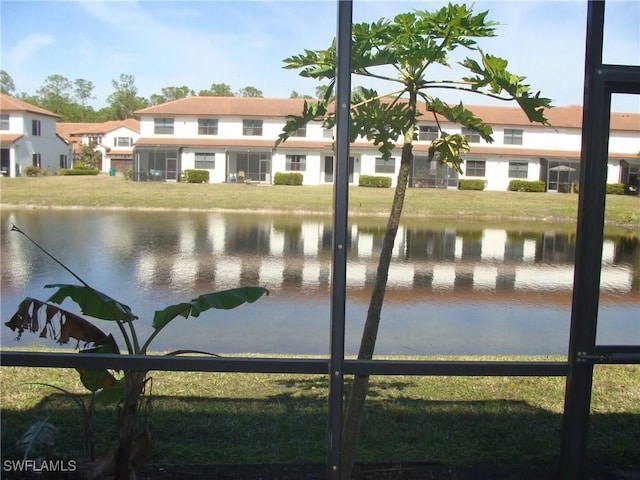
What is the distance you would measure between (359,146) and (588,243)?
439cm

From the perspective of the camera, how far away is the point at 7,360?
2.83 m

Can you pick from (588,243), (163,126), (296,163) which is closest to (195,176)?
(163,126)

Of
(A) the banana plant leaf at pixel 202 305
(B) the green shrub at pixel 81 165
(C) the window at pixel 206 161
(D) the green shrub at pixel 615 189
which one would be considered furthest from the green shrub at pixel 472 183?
(B) the green shrub at pixel 81 165

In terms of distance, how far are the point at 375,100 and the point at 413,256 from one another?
29.9 ft

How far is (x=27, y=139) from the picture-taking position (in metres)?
10.3

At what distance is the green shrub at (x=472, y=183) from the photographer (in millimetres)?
10633

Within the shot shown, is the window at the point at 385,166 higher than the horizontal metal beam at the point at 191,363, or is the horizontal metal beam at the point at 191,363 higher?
the window at the point at 385,166

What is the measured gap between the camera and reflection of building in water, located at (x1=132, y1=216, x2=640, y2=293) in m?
10.2

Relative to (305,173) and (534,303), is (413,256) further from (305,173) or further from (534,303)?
(534,303)

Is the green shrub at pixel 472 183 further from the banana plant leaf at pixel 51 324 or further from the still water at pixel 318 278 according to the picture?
the banana plant leaf at pixel 51 324

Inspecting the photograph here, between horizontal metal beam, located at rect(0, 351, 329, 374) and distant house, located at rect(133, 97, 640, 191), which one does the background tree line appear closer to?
distant house, located at rect(133, 97, 640, 191)

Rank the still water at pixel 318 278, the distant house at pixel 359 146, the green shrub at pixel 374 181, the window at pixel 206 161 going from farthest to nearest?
the window at pixel 206 161
the green shrub at pixel 374 181
the still water at pixel 318 278
the distant house at pixel 359 146

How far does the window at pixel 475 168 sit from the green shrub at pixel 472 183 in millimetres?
108

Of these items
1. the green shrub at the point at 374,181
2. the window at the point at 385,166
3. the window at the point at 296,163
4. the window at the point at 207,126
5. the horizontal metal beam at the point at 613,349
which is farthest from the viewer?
the window at the point at 207,126
